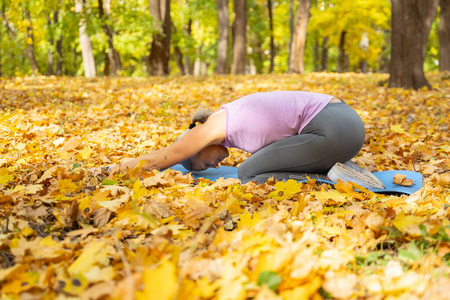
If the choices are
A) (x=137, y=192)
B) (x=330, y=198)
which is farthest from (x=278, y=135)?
(x=137, y=192)

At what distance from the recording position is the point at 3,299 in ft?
4.24

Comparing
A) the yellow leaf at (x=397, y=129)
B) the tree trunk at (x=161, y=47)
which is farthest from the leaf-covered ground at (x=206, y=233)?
the tree trunk at (x=161, y=47)

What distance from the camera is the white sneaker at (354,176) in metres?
2.81

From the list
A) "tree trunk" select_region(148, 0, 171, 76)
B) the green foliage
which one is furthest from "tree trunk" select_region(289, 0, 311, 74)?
the green foliage

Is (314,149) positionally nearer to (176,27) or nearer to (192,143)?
(192,143)

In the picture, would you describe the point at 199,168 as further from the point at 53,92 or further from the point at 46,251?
the point at 53,92

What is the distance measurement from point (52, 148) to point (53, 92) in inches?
136

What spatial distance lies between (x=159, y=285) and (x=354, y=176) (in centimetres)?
202

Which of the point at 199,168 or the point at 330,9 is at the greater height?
the point at 330,9

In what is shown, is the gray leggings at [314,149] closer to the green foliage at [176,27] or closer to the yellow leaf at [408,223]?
the yellow leaf at [408,223]

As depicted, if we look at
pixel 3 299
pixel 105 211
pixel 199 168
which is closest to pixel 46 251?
pixel 3 299

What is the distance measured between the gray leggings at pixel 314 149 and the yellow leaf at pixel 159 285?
1.84 m

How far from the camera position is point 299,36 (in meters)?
13.7

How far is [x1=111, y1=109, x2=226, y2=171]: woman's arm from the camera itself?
9.45ft
